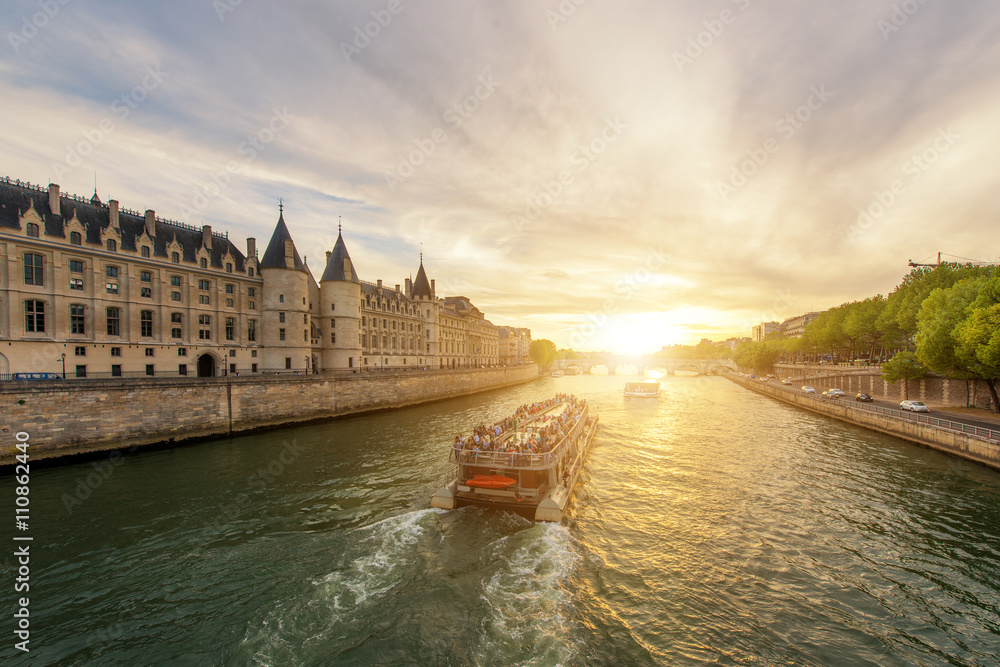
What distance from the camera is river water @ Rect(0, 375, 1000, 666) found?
1062 centimetres

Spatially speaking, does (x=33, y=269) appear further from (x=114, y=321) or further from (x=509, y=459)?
A: (x=509, y=459)

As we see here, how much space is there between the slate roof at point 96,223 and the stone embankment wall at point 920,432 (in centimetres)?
6831

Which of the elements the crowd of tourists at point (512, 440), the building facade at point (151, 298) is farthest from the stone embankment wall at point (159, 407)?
the crowd of tourists at point (512, 440)

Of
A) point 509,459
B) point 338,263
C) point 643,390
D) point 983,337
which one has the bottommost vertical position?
point 643,390

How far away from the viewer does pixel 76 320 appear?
3562 cm

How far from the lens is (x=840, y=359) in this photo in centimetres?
11044

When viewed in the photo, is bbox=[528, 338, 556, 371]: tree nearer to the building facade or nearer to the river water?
the building facade

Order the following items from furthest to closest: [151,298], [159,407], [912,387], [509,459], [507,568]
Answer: [912,387], [151,298], [159,407], [509,459], [507,568]

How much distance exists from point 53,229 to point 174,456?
77.9ft

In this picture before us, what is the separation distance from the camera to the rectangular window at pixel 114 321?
124ft

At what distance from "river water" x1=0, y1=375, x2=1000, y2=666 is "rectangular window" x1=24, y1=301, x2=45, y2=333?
1577 cm

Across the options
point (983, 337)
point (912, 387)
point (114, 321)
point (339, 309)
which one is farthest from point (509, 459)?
point (912, 387)

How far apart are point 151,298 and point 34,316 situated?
28.1 ft

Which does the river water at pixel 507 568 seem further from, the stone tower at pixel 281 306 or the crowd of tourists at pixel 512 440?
the stone tower at pixel 281 306
